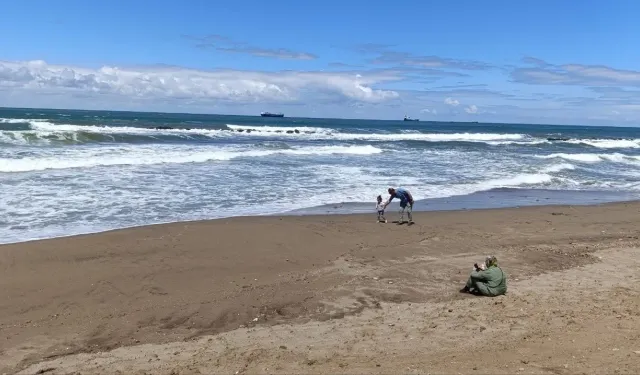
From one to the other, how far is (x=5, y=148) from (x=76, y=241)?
18.8 meters

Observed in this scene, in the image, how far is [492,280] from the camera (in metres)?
8.38

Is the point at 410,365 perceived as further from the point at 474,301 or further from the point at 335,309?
the point at 474,301

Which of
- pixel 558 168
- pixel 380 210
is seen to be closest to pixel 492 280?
pixel 380 210

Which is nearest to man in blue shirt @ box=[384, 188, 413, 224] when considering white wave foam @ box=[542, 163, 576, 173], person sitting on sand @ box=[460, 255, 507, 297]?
person sitting on sand @ box=[460, 255, 507, 297]

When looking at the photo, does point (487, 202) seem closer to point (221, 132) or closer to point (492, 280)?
point (492, 280)

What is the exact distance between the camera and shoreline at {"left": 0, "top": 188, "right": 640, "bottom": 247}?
1473 cm

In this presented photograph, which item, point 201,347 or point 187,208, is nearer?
point 201,347

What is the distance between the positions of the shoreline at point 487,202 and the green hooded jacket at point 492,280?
250 inches

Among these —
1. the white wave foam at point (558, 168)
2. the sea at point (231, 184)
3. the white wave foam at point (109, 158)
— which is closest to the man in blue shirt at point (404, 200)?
the sea at point (231, 184)

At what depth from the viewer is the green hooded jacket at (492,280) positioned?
8336 mm

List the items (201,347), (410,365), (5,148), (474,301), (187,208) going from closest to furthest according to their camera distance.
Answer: (410,365) → (201,347) → (474,301) → (187,208) → (5,148)

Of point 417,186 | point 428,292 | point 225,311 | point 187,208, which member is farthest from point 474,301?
point 417,186

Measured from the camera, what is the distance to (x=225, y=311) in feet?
24.6

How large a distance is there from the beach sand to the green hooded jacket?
0.46 ft
